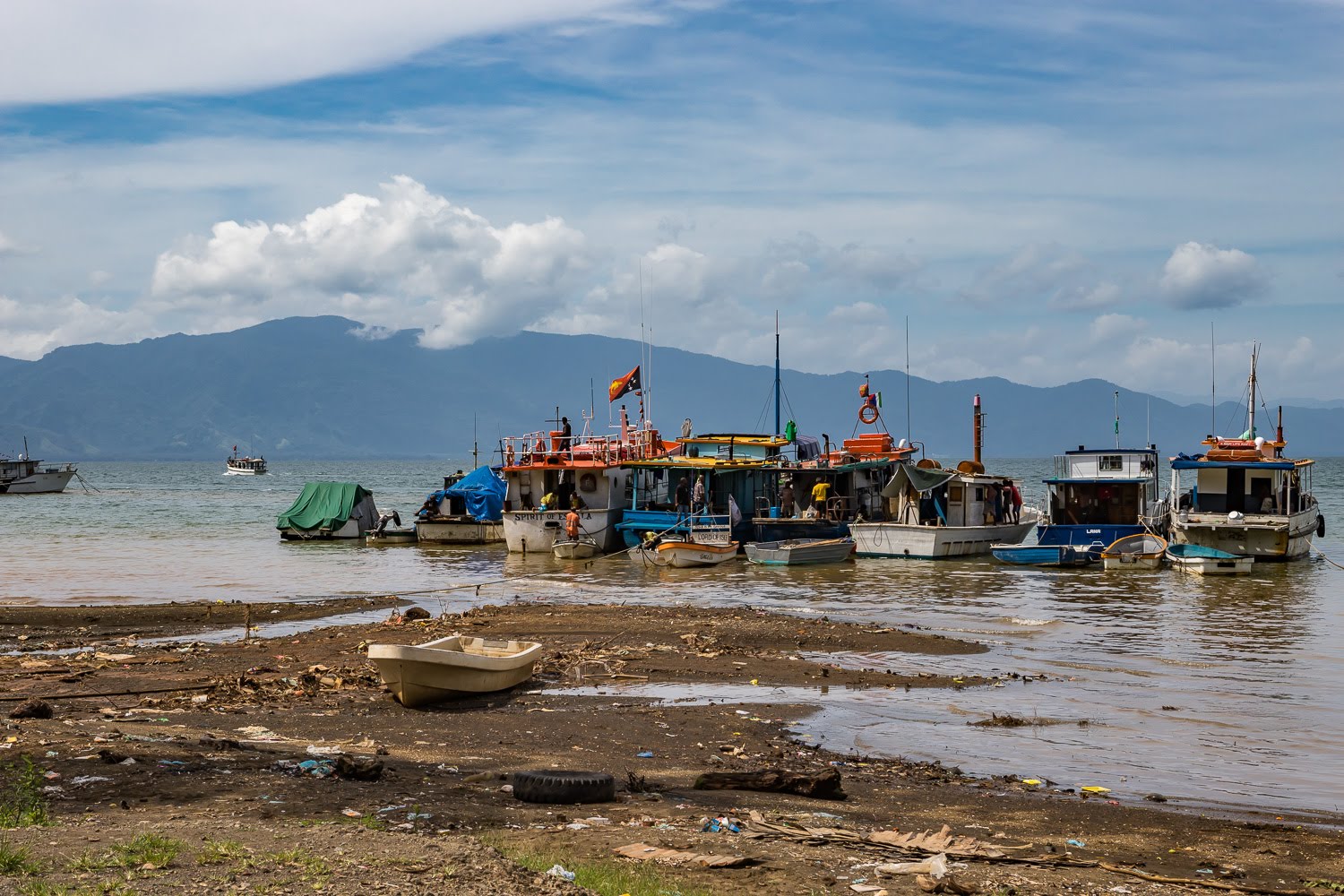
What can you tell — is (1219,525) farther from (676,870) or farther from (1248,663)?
(676,870)

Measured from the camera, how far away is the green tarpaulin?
171 ft

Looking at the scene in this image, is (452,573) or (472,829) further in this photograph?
(452,573)

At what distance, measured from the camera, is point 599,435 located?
158ft

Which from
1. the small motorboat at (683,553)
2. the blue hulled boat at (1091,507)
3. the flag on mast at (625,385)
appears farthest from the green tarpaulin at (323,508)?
the blue hulled boat at (1091,507)

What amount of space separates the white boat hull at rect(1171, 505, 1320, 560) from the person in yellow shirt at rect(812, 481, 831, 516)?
11599mm

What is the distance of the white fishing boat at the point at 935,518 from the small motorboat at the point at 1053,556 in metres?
2.77

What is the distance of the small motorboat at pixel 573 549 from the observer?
42406 mm

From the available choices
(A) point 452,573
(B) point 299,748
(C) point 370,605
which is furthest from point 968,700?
(A) point 452,573

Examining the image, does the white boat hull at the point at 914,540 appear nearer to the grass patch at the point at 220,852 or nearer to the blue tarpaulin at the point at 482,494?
the blue tarpaulin at the point at 482,494

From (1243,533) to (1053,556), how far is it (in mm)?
6162

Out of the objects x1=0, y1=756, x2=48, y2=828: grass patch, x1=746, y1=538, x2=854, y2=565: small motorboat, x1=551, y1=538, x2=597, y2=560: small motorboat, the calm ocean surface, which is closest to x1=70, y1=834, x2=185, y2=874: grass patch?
x1=0, y1=756, x2=48, y2=828: grass patch

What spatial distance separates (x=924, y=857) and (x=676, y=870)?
1856 millimetres

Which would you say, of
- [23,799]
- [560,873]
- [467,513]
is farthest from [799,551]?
[560,873]

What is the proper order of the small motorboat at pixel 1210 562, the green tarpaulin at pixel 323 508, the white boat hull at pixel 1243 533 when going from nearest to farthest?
the small motorboat at pixel 1210 562, the white boat hull at pixel 1243 533, the green tarpaulin at pixel 323 508
